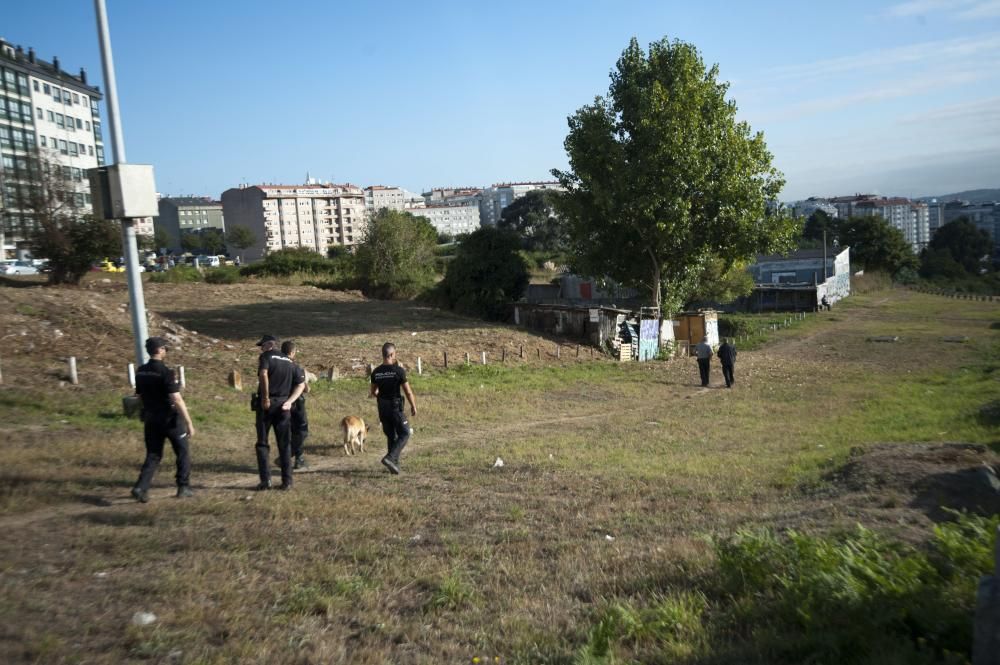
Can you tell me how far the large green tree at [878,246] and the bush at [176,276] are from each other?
73652 millimetres

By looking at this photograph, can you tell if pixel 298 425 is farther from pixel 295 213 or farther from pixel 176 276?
pixel 295 213

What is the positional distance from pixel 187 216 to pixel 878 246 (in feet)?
373

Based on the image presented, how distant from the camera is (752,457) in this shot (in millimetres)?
11398

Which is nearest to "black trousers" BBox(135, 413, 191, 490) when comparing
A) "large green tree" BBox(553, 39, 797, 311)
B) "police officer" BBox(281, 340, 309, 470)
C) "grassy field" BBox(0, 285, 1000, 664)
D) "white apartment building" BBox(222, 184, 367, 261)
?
"grassy field" BBox(0, 285, 1000, 664)

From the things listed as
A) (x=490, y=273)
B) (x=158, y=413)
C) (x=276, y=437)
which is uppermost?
(x=490, y=273)

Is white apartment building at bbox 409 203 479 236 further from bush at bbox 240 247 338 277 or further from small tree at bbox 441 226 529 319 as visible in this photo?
small tree at bbox 441 226 529 319

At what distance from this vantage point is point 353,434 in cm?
1135

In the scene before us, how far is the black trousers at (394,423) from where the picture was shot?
9.65m

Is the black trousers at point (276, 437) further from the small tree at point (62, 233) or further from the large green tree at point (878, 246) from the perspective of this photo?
the large green tree at point (878, 246)

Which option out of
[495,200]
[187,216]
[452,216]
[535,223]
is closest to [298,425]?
[535,223]

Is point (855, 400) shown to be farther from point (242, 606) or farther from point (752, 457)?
point (242, 606)

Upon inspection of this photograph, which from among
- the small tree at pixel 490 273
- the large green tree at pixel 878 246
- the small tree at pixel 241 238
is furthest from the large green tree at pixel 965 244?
the small tree at pixel 241 238

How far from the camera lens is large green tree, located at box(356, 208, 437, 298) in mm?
43188

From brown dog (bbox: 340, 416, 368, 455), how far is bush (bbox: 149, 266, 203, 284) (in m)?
32.3
